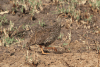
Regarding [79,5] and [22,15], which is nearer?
[22,15]

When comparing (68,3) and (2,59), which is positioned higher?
(68,3)

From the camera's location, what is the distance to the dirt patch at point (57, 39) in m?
2.35

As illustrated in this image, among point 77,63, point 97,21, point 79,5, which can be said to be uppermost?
point 79,5

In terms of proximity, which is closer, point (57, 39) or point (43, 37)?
point (43, 37)

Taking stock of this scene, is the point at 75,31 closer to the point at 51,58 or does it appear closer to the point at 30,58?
the point at 51,58

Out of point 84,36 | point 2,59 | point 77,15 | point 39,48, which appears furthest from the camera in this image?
point 77,15

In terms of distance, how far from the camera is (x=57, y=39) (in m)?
3.27

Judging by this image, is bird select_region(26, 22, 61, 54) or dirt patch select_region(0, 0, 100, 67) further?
bird select_region(26, 22, 61, 54)

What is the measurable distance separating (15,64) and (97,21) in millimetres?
2499

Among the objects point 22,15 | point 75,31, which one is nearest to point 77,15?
point 75,31

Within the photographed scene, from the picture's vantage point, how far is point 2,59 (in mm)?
2506

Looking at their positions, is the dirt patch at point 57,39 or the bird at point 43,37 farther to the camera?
the bird at point 43,37

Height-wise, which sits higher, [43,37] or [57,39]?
[43,37]

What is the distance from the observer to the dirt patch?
2.35 metres
